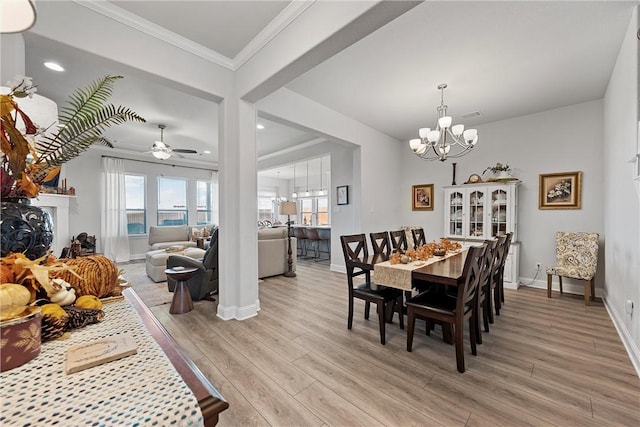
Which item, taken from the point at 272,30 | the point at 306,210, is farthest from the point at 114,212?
the point at 272,30

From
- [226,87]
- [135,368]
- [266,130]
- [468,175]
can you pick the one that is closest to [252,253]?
[226,87]

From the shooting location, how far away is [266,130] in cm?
524

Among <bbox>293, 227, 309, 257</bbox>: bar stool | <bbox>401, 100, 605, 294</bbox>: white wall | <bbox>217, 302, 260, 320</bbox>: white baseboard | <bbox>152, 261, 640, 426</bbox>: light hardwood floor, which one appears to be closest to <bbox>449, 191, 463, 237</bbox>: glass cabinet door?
<bbox>401, 100, 605, 294</bbox>: white wall

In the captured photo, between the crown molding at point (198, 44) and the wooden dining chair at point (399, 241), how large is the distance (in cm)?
267

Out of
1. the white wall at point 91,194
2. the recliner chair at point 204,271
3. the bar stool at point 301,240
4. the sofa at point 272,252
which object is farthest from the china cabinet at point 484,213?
the white wall at point 91,194

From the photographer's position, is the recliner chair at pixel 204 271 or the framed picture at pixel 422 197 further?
the framed picture at pixel 422 197

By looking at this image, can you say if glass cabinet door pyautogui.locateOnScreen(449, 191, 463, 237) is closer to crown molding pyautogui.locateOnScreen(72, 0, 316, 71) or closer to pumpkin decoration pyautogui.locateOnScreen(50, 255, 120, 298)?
crown molding pyautogui.locateOnScreen(72, 0, 316, 71)

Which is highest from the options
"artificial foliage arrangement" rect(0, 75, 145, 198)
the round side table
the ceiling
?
the ceiling

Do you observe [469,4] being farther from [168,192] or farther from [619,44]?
[168,192]

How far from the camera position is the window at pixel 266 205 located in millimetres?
11008

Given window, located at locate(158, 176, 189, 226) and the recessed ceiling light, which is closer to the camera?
the recessed ceiling light

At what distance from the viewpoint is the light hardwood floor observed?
1574 mm

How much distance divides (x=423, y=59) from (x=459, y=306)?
8.45 ft

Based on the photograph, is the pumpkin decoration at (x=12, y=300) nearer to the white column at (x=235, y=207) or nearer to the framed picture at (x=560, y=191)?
the white column at (x=235, y=207)
